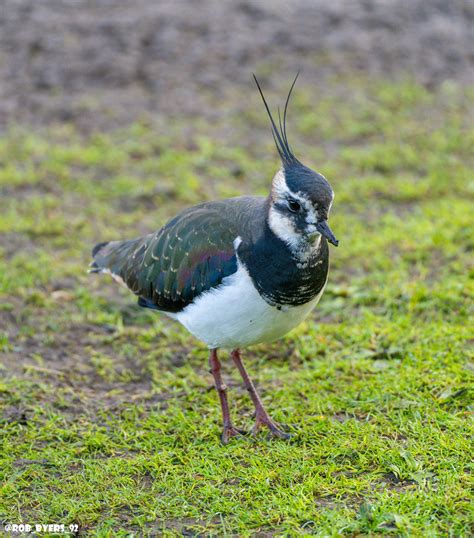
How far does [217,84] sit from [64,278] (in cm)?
400

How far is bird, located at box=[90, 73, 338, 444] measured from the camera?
4.60 metres

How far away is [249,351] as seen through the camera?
606 centimetres

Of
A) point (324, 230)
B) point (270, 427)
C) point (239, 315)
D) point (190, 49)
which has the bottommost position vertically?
point (270, 427)

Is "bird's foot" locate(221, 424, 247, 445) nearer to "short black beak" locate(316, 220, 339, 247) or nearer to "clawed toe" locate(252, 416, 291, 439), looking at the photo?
"clawed toe" locate(252, 416, 291, 439)

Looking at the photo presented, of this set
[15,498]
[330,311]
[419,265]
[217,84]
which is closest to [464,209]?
[419,265]

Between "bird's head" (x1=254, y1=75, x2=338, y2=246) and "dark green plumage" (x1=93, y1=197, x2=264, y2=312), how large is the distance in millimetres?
282

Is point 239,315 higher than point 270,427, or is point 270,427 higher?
point 239,315

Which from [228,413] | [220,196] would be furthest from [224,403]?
[220,196]

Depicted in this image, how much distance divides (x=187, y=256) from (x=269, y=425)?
3.70 feet

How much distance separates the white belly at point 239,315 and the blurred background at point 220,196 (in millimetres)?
627

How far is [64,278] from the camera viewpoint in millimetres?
6871

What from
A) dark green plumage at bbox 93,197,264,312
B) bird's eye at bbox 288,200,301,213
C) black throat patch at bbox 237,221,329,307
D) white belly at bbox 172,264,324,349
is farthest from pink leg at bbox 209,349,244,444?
bird's eye at bbox 288,200,301,213

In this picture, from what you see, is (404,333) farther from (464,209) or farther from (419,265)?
(464,209)

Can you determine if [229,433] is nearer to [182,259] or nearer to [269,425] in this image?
[269,425]
